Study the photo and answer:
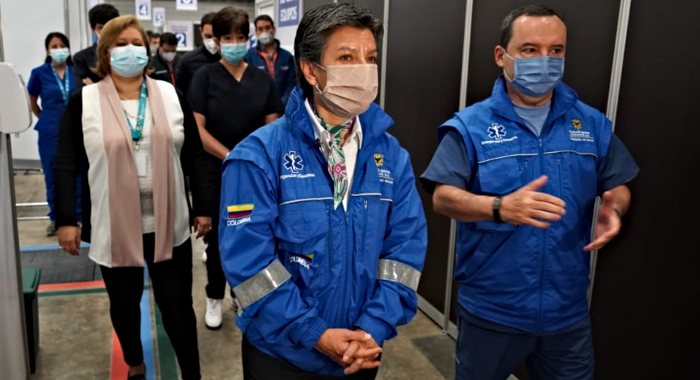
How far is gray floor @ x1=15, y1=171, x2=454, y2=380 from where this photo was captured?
125 inches

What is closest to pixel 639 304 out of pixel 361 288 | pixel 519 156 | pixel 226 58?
pixel 519 156

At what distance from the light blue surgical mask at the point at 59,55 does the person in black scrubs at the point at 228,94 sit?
9.70 ft

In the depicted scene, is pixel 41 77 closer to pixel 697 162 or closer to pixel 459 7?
pixel 459 7

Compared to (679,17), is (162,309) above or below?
below

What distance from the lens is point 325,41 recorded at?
5.14 feet

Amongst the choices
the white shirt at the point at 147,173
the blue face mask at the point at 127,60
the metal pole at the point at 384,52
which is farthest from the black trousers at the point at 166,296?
the metal pole at the point at 384,52

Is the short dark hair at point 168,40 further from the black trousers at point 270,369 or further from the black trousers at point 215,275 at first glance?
the black trousers at point 270,369

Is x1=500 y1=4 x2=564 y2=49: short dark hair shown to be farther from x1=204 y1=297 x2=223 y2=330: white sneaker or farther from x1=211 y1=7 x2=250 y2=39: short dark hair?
x1=204 y1=297 x2=223 y2=330: white sneaker

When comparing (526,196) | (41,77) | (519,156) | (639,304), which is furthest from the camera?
(41,77)

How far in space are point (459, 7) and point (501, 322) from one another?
6.67ft

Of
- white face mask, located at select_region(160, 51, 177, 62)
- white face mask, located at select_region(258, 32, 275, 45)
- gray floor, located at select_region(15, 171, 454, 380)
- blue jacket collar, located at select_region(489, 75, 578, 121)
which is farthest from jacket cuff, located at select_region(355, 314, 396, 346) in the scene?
white face mask, located at select_region(160, 51, 177, 62)

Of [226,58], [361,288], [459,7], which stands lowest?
[361,288]

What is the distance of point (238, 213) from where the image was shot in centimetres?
148

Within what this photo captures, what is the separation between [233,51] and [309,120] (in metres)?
1.92
